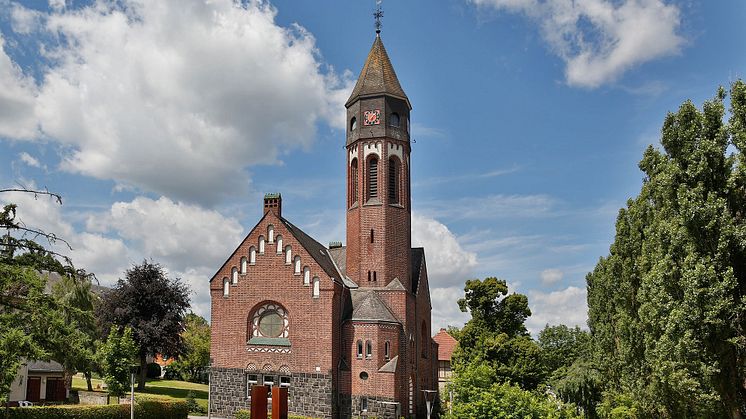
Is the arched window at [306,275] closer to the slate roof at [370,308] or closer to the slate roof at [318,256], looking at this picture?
the slate roof at [318,256]

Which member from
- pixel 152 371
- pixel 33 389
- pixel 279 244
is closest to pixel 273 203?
pixel 279 244

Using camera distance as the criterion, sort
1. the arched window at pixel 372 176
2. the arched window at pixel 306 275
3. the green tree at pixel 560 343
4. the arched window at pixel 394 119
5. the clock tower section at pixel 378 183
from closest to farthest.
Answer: the arched window at pixel 306 275
the clock tower section at pixel 378 183
the arched window at pixel 372 176
the arched window at pixel 394 119
the green tree at pixel 560 343

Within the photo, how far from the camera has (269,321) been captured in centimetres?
3494

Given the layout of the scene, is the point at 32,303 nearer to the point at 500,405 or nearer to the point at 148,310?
the point at 500,405

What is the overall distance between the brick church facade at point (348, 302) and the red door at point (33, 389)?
41.2 feet

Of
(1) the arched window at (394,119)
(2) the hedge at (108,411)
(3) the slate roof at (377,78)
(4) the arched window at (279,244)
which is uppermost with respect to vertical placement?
(3) the slate roof at (377,78)

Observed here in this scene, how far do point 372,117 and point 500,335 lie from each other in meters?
15.9

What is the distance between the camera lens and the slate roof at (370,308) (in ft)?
111

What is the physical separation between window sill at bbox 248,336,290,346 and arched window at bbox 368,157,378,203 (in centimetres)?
1023

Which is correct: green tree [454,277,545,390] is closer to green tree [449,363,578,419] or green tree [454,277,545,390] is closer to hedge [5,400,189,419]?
hedge [5,400,189,419]

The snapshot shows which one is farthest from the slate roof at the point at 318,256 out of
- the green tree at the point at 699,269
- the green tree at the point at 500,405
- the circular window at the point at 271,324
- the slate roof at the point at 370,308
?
the green tree at the point at 699,269

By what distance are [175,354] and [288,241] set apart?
15.2 m

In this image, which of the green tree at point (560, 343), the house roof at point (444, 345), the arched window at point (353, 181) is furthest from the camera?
the house roof at point (444, 345)

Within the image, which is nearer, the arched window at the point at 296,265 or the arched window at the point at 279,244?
the arched window at the point at 296,265
